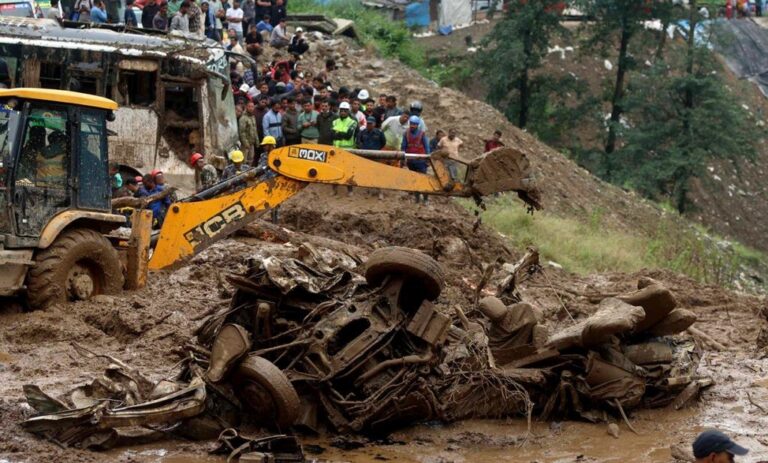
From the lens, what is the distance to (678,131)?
3688cm

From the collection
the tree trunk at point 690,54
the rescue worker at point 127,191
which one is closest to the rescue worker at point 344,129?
the rescue worker at point 127,191

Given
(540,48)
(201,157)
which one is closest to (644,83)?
(540,48)

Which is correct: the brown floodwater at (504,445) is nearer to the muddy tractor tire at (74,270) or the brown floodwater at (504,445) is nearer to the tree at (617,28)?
the muddy tractor tire at (74,270)

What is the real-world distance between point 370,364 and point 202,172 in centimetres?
828

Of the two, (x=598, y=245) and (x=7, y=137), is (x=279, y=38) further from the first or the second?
(x=7, y=137)

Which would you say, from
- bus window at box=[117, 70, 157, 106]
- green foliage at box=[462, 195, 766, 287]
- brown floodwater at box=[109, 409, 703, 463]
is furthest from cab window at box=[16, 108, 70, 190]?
green foliage at box=[462, 195, 766, 287]

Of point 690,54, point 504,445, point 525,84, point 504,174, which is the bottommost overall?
point 504,445

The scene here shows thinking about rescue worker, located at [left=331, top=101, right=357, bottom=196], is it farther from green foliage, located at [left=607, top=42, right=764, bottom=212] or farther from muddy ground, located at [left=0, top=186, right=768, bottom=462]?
green foliage, located at [left=607, top=42, right=764, bottom=212]

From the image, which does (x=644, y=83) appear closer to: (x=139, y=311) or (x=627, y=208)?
(x=627, y=208)

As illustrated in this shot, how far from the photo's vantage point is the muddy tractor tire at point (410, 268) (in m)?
11.7

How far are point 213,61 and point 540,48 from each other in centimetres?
1819

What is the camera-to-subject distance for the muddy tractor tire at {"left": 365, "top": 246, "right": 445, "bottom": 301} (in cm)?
1166

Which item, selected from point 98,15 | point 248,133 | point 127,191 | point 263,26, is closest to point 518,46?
point 263,26

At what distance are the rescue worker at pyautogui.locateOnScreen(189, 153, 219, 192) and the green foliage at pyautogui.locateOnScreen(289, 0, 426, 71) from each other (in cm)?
1834
